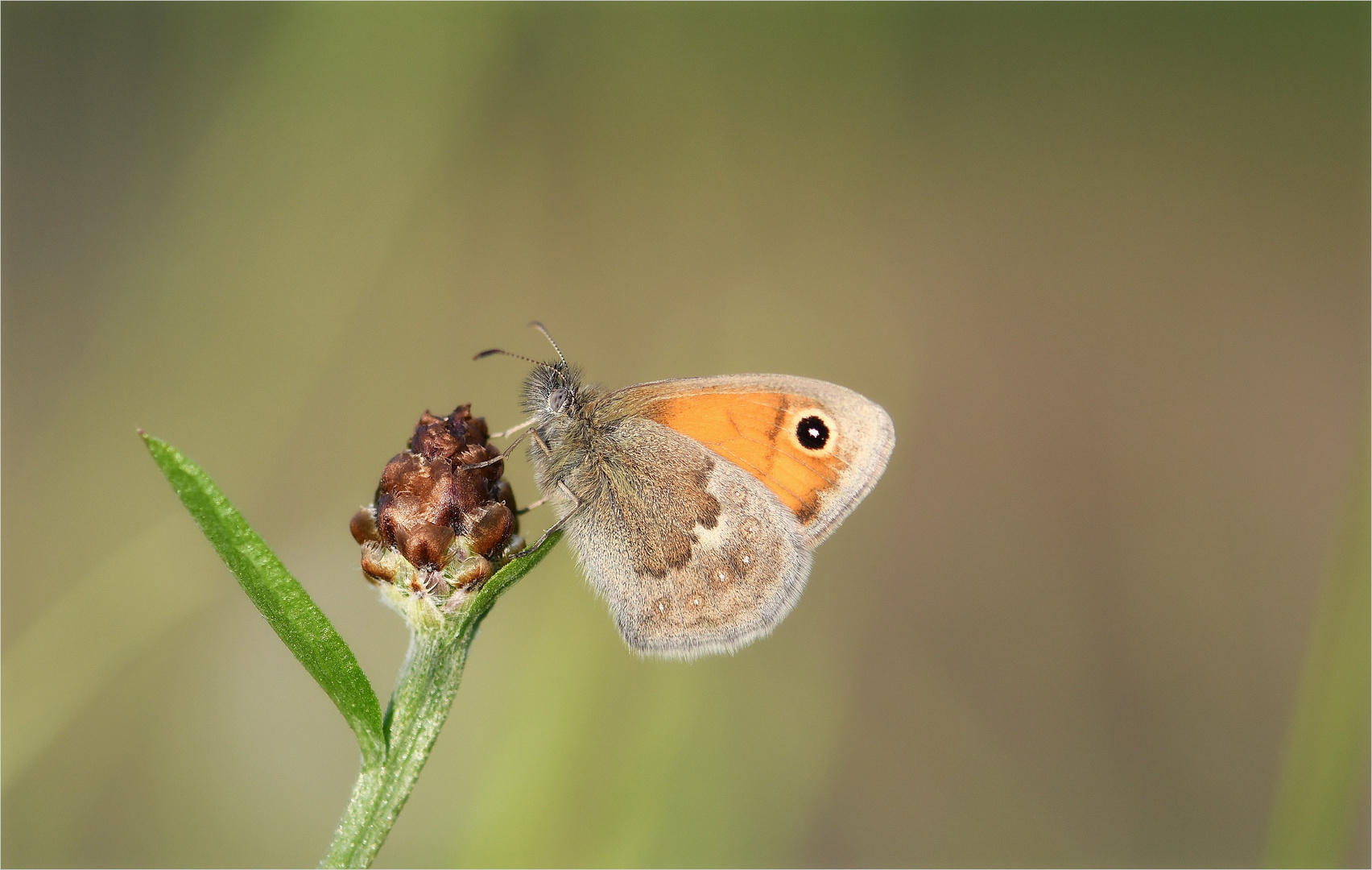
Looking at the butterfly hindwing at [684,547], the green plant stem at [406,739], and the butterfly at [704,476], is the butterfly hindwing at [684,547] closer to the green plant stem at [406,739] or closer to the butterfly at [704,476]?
the butterfly at [704,476]

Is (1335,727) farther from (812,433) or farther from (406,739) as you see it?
(406,739)

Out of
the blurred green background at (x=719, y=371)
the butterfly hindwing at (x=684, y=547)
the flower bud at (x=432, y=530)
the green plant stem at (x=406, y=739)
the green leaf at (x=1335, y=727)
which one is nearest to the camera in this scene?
the green plant stem at (x=406, y=739)

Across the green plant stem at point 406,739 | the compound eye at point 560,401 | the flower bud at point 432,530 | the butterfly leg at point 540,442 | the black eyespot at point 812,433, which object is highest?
the black eyespot at point 812,433

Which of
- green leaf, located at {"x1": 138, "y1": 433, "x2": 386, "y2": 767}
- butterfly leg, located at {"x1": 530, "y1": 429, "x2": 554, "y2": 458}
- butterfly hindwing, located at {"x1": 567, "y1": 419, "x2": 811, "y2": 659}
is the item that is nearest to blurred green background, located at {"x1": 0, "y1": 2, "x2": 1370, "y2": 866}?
butterfly hindwing, located at {"x1": 567, "y1": 419, "x2": 811, "y2": 659}

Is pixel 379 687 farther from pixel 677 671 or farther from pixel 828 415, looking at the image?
pixel 828 415

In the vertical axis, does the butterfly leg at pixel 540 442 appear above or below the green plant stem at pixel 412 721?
above

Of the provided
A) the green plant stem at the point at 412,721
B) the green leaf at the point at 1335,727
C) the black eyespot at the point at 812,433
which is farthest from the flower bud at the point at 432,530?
the green leaf at the point at 1335,727

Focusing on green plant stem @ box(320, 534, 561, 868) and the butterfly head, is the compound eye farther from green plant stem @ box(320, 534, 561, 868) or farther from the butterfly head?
green plant stem @ box(320, 534, 561, 868)
